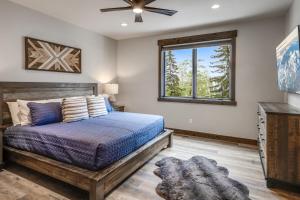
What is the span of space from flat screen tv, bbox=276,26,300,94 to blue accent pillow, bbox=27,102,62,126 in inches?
138

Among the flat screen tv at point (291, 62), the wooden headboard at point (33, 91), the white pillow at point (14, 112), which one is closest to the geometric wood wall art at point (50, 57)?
the wooden headboard at point (33, 91)

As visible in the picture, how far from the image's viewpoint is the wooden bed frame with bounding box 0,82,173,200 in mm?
2000

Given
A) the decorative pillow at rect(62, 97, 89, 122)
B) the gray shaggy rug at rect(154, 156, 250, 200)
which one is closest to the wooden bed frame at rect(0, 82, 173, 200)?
the gray shaggy rug at rect(154, 156, 250, 200)

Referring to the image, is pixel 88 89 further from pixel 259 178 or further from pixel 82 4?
pixel 259 178

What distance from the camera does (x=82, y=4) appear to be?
3.17 m

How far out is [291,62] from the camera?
7.98 ft

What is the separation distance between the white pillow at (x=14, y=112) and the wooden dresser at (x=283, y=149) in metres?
3.59

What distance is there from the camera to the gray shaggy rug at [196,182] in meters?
2.05

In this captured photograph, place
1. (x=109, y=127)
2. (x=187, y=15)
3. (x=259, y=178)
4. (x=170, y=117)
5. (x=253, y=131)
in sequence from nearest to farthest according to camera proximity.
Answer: (x=259, y=178) → (x=109, y=127) → (x=187, y=15) → (x=253, y=131) → (x=170, y=117)

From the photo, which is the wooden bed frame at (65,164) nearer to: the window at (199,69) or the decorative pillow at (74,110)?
the decorative pillow at (74,110)

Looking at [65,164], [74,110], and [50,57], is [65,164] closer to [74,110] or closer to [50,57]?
[74,110]

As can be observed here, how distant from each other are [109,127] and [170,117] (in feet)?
8.21

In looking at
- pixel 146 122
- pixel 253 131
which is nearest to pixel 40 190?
pixel 146 122

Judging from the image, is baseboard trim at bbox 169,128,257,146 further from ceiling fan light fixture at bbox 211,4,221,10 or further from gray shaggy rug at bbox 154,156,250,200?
ceiling fan light fixture at bbox 211,4,221,10
